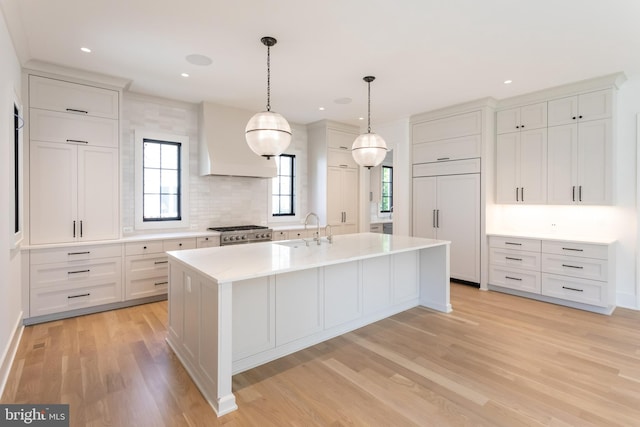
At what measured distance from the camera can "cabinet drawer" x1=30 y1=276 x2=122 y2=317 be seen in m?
3.51

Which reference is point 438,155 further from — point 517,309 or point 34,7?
point 34,7

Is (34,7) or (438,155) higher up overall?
(34,7)

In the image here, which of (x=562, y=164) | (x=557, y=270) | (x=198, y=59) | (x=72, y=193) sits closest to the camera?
(x=198, y=59)

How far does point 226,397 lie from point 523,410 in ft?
6.30

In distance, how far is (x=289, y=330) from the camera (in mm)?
2803

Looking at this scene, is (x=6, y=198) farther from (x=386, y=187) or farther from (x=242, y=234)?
(x=386, y=187)

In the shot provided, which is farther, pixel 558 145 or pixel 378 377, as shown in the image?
pixel 558 145

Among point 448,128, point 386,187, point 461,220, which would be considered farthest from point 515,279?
point 386,187

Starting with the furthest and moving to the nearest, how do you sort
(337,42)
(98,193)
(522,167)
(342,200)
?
(342,200), (522,167), (98,193), (337,42)

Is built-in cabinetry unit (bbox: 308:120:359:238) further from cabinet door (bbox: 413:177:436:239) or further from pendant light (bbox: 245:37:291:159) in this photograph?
pendant light (bbox: 245:37:291:159)

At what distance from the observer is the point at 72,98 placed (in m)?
3.73

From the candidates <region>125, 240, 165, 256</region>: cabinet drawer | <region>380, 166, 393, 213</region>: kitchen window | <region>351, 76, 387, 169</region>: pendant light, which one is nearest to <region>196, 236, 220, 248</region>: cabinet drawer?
<region>125, 240, 165, 256</region>: cabinet drawer

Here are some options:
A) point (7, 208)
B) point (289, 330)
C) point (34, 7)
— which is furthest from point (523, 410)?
point (34, 7)

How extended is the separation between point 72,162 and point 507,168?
18.9 ft
